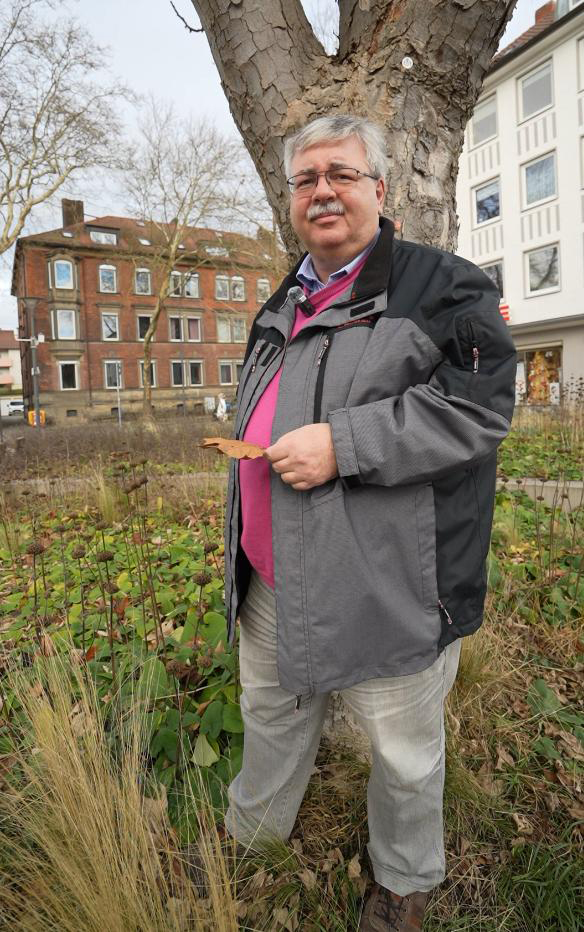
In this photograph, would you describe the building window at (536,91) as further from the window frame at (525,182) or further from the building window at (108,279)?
the building window at (108,279)

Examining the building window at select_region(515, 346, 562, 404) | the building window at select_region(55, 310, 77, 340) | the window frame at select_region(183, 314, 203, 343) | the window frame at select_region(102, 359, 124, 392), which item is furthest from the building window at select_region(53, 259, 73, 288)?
the building window at select_region(515, 346, 562, 404)

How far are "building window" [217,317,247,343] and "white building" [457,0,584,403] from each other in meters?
23.0

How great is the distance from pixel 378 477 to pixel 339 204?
817 millimetres

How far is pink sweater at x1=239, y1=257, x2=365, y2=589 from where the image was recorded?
166 centimetres

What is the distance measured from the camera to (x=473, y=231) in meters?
26.1

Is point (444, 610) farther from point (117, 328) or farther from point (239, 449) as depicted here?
point (117, 328)

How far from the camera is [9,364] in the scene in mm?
78000

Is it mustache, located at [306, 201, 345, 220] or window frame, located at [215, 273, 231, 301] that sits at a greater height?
window frame, located at [215, 273, 231, 301]

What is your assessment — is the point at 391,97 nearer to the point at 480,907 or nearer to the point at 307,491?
the point at 307,491

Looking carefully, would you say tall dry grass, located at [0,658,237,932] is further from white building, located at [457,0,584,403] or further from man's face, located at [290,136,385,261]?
white building, located at [457,0,584,403]

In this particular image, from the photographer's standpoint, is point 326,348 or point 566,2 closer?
point 326,348

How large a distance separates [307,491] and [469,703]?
1.45m

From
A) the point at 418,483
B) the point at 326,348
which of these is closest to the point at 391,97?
the point at 326,348

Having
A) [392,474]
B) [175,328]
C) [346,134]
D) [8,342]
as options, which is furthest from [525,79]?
[8,342]
